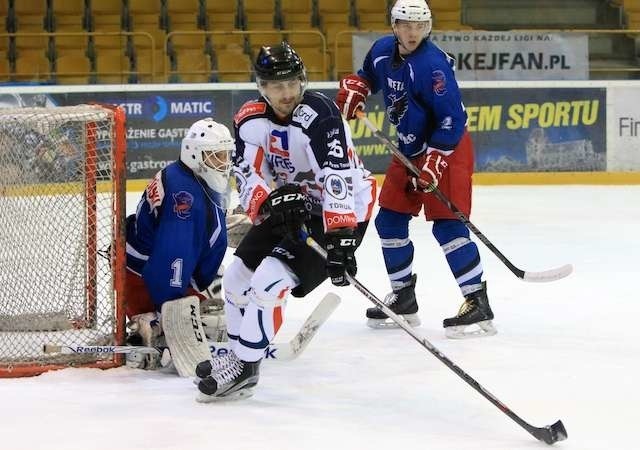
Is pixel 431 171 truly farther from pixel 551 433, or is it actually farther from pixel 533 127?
pixel 533 127

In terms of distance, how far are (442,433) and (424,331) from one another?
1.27m

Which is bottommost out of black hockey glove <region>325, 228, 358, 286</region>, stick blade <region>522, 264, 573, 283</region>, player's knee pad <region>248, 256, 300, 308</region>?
stick blade <region>522, 264, 573, 283</region>

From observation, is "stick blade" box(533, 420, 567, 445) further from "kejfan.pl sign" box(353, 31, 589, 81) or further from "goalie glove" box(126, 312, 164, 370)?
"kejfan.pl sign" box(353, 31, 589, 81)

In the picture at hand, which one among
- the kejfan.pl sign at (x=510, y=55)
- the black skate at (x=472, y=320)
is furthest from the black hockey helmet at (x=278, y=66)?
the kejfan.pl sign at (x=510, y=55)

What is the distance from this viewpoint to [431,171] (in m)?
3.73

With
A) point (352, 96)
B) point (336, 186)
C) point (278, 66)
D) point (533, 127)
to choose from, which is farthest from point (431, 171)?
point (533, 127)

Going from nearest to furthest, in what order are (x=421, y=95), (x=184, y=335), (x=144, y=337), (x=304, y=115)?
(x=304, y=115)
(x=184, y=335)
(x=144, y=337)
(x=421, y=95)

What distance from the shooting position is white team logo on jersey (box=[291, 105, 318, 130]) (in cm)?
295

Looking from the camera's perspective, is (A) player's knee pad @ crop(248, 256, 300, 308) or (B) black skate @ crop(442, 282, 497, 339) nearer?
(A) player's knee pad @ crop(248, 256, 300, 308)

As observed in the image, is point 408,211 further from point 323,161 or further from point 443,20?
point 443,20

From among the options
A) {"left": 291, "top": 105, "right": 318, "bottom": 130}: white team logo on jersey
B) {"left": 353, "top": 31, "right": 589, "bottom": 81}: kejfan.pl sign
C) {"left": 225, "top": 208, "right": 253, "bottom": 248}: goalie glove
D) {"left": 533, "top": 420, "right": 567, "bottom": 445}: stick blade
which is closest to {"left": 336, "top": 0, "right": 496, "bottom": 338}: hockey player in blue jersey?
{"left": 225, "top": 208, "right": 253, "bottom": 248}: goalie glove

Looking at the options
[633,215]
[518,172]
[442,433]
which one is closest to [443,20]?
[518,172]

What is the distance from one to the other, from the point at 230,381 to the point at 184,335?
29 cm

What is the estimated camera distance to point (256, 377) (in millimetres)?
2967
